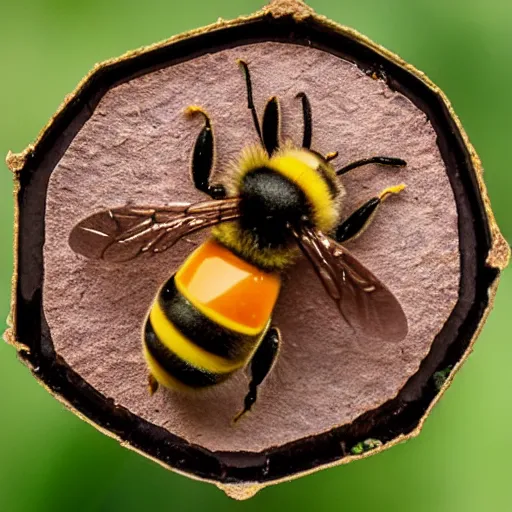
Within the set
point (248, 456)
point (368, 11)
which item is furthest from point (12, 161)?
point (368, 11)

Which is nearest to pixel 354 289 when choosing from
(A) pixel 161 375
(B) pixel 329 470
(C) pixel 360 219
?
(C) pixel 360 219

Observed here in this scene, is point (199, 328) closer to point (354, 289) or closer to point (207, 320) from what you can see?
point (207, 320)

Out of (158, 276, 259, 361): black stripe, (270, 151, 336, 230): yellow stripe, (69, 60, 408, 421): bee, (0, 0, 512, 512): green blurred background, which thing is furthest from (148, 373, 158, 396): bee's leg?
(0, 0, 512, 512): green blurred background

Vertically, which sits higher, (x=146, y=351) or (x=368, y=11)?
(x=368, y=11)

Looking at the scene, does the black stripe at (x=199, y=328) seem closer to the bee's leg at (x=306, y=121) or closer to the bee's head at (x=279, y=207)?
the bee's head at (x=279, y=207)

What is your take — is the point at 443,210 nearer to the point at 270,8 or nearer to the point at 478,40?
the point at 270,8

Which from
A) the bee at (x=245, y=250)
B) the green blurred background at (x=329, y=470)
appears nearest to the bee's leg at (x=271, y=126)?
the bee at (x=245, y=250)
